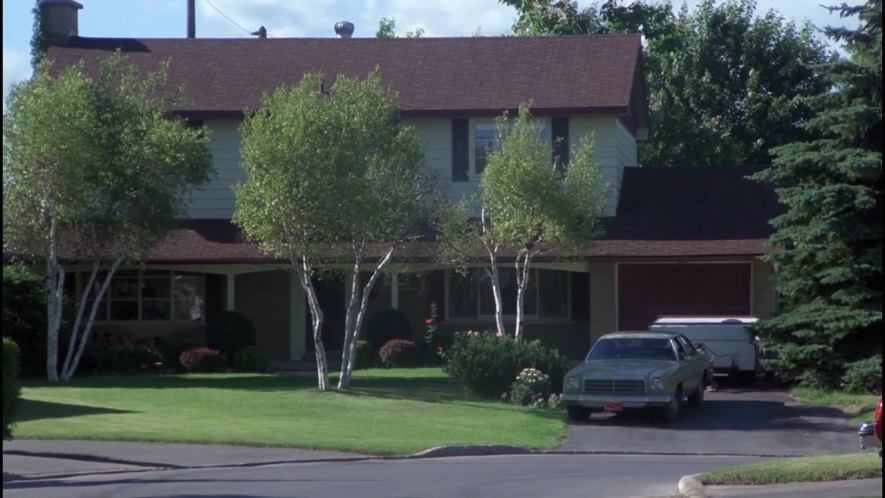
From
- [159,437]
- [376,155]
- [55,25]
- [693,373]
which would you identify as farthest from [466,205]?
[55,25]

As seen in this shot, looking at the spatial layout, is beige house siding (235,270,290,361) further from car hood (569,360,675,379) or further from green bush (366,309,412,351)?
car hood (569,360,675,379)

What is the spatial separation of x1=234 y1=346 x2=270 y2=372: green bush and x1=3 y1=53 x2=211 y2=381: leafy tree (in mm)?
3658

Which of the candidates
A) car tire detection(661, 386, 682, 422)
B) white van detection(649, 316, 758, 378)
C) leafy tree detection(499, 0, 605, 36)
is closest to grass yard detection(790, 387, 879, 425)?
white van detection(649, 316, 758, 378)

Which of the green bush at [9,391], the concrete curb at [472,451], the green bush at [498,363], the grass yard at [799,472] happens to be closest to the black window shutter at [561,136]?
the green bush at [498,363]

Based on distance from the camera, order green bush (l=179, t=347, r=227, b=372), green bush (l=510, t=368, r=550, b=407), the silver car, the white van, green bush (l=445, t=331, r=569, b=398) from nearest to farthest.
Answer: the silver car → green bush (l=510, t=368, r=550, b=407) → green bush (l=445, t=331, r=569, b=398) → the white van → green bush (l=179, t=347, r=227, b=372)

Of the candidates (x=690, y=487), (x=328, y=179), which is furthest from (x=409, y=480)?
(x=328, y=179)

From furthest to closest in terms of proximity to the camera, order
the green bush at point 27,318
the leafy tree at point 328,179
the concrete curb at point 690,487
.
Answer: the green bush at point 27,318, the leafy tree at point 328,179, the concrete curb at point 690,487

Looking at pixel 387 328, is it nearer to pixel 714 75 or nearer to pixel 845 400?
pixel 845 400

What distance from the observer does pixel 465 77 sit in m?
33.7

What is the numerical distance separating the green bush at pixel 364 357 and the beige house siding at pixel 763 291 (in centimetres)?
927

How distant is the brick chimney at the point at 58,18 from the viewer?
126 feet

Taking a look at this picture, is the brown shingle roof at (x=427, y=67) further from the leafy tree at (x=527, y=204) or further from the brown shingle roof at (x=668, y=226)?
the leafy tree at (x=527, y=204)

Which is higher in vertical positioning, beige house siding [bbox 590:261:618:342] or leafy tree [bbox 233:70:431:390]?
leafy tree [bbox 233:70:431:390]

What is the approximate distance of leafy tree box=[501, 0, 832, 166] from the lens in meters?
42.5
